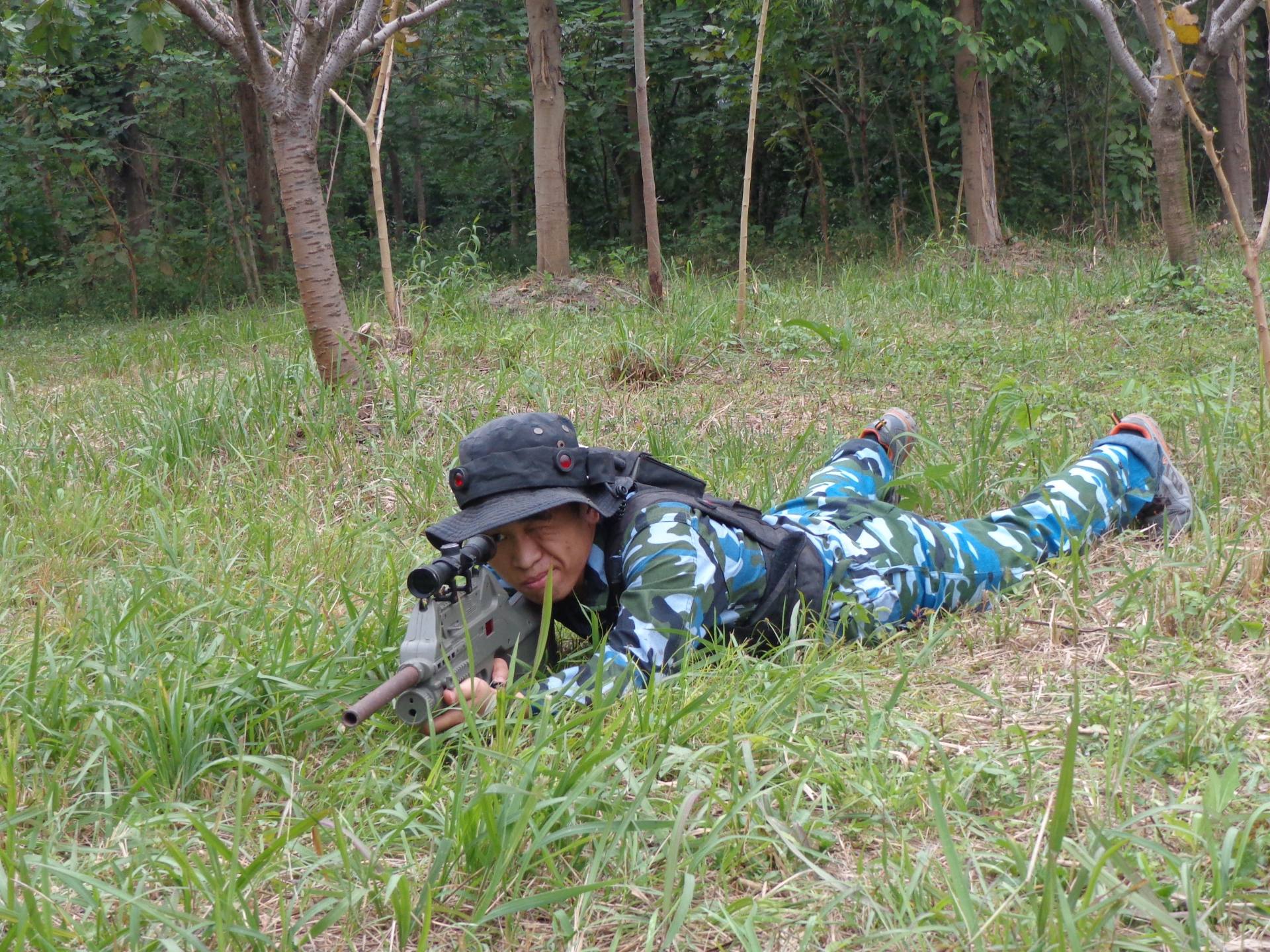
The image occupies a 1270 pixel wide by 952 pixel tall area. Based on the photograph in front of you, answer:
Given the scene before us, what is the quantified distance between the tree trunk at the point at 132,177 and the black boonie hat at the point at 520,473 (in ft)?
33.4

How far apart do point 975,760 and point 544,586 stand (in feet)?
3.11

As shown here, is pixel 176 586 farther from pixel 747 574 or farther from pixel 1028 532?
pixel 1028 532

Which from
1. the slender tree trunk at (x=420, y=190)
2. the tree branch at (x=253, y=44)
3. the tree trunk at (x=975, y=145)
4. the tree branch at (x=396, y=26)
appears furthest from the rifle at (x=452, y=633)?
the slender tree trunk at (x=420, y=190)

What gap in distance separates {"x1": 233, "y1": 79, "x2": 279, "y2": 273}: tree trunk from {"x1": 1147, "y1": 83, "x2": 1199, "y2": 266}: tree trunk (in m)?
8.26

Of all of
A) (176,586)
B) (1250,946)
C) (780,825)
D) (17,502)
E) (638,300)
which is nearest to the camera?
(1250,946)

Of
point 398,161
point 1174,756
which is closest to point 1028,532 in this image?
point 1174,756

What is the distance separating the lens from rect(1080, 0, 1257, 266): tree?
5461 mm

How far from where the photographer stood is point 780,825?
1773mm

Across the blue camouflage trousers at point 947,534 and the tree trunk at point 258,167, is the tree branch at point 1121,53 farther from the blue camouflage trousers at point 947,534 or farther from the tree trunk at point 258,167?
the tree trunk at point 258,167

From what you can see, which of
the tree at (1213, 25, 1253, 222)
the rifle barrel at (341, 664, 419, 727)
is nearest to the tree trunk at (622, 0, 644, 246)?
the tree at (1213, 25, 1253, 222)

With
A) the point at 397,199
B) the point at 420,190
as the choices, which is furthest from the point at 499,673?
the point at 420,190

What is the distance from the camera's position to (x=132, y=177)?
38.4 ft

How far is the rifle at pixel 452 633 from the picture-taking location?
2.00m

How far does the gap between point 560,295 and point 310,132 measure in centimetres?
332
